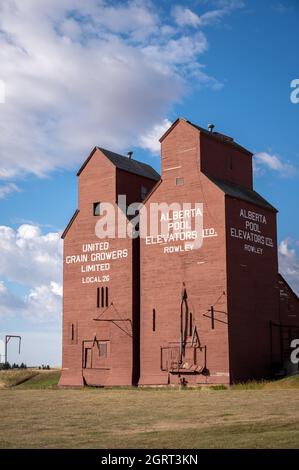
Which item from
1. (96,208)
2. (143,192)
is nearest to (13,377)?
(96,208)

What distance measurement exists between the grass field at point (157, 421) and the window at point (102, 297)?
12060 millimetres

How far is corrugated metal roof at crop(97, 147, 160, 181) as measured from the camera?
166ft

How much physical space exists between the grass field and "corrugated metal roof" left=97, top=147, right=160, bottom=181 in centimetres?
1964

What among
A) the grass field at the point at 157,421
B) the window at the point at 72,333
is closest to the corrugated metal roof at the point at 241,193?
the grass field at the point at 157,421

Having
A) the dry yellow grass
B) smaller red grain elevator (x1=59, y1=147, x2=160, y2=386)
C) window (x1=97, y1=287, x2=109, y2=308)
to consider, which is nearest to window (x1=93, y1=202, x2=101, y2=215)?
smaller red grain elevator (x1=59, y1=147, x2=160, y2=386)

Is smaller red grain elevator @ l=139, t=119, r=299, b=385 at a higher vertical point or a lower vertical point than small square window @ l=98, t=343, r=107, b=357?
higher

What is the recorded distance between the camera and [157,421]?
2303 centimetres

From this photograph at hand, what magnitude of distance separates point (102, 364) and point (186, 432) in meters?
28.9

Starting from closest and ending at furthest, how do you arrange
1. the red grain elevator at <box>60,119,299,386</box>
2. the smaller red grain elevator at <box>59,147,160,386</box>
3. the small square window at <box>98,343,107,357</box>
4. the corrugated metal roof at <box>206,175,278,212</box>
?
the red grain elevator at <box>60,119,299,386</box> → the corrugated metal roof at <box>206,175,278,212</box> → the smaller red grain elevator at <box>59,147,160,386</box> → the small square window at <box>98,343,107,357</box>

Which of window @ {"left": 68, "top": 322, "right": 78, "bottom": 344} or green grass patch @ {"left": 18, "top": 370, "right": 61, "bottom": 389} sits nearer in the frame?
window @ {"left": 68, "top": 322, "right": 78, "bottom": 344}

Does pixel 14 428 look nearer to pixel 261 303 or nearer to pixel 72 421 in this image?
pixel 72 421

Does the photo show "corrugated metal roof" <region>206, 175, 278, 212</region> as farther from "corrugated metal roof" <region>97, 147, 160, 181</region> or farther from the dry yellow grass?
the dry yellow grass

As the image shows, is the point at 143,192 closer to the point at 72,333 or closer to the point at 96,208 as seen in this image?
the point at 96,208
